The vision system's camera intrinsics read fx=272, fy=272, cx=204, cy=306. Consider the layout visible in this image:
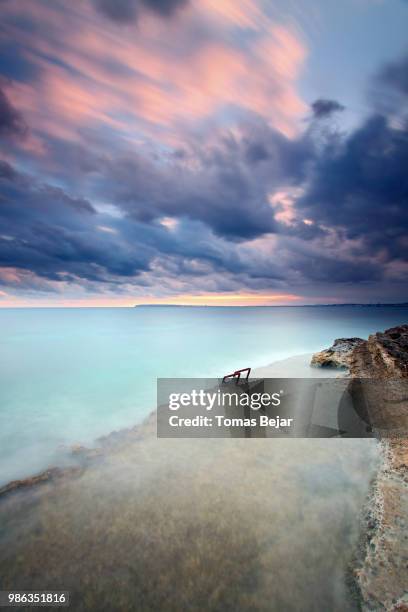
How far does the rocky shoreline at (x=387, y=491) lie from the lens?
157 inches

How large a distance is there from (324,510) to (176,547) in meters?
3.19

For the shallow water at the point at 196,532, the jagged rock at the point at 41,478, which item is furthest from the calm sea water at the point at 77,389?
the shallow water at the point at 196,532

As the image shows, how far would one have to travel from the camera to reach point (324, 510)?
19.1 feet

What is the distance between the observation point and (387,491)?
591cm

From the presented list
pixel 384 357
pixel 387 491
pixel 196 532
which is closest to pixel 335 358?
pixel 384 357

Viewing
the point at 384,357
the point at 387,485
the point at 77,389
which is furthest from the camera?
the point at 77,389

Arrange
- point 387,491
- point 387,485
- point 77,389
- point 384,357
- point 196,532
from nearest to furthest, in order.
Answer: point 196,532 < point 387,491 < point 387,485 < point 384,357 < point 77,389

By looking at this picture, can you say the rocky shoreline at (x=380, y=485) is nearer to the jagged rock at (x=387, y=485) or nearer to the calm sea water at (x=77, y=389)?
the jagged rock at (x=387, y=485)

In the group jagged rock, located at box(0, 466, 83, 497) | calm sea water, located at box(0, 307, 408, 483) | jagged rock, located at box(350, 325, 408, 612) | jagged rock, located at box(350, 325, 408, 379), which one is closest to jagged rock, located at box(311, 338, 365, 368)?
jagged rock, located at box(350, 325, 408, 379)

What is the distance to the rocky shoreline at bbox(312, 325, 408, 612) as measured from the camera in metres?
3.99

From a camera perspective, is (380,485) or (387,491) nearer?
(387,491)

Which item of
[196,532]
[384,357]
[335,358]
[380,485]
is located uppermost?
[384,357]

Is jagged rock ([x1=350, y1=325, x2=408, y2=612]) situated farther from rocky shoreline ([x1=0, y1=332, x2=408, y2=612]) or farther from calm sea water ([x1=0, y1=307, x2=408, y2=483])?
calm sea water ([x1=0, y1=307, x2=408, y2=483])

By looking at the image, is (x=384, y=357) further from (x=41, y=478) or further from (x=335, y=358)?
(x=41, y=478)
